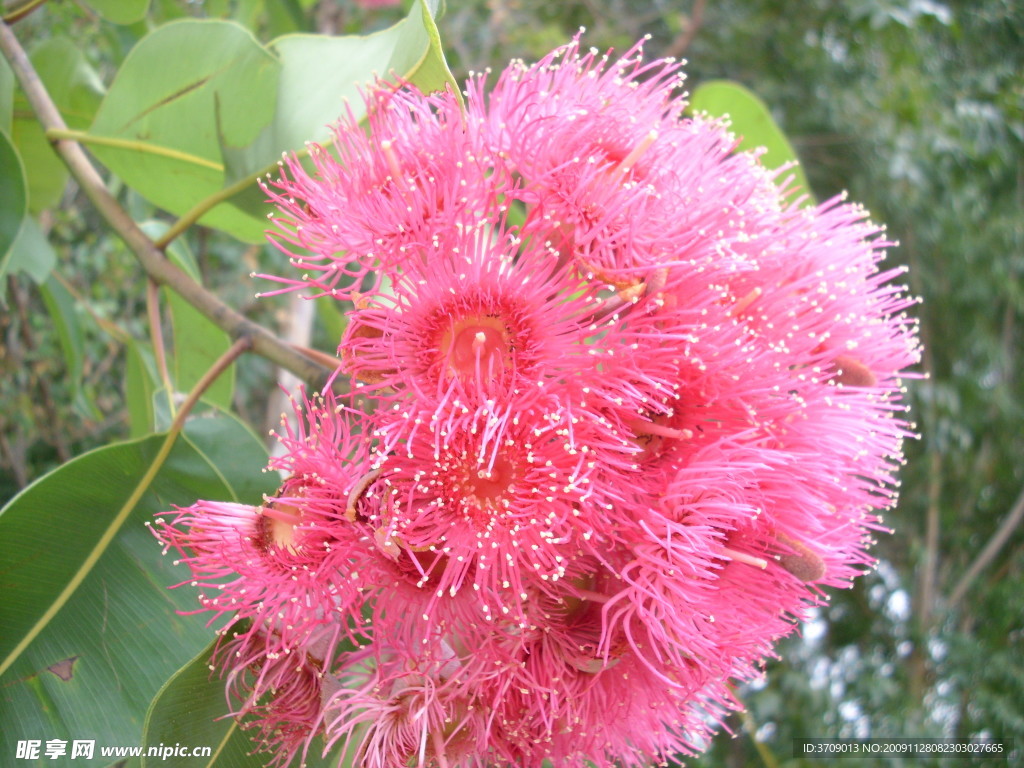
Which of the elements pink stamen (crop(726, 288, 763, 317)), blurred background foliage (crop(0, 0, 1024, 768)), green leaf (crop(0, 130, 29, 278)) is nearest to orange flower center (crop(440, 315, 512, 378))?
pink stamen (crop(726, 288, 763, 317))

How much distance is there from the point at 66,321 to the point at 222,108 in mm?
684

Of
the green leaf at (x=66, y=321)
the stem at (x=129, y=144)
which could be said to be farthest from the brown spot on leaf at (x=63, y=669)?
the green leaf at (x=66, y=321)

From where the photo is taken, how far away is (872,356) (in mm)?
960

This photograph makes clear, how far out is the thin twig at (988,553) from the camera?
11.3 feet

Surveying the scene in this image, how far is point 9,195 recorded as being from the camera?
1.09 m

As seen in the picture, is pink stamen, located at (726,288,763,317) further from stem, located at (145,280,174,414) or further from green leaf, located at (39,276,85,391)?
green leaf, located at (39,276,85,391)

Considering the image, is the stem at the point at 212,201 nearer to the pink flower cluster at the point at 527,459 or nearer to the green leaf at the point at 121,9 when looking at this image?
the pink flower cluster at the point at 527,459

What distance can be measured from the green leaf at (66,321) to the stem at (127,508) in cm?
66

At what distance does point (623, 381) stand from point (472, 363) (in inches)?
5.6

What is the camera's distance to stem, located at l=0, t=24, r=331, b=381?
99 centimetres

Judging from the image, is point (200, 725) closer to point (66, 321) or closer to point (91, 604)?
point (91, 604)

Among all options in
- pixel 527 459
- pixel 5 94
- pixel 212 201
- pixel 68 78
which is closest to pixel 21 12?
pixel 5 94

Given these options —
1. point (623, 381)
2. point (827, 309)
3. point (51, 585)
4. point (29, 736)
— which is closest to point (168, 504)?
point (51, 585)

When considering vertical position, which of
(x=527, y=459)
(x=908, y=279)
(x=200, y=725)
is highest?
(x=527, y=459)
